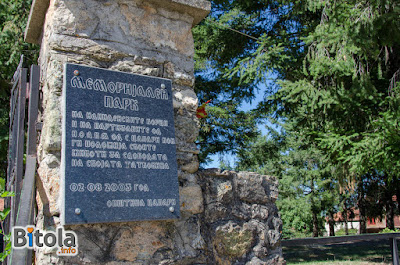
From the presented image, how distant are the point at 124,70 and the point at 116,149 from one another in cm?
61

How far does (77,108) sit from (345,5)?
18.9 feet

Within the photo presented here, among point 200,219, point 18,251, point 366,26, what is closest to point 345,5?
point 366,26

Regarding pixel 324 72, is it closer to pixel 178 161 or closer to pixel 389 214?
pixel 178 161

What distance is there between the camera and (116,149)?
7.55 feet

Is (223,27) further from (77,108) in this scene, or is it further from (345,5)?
(77,108)

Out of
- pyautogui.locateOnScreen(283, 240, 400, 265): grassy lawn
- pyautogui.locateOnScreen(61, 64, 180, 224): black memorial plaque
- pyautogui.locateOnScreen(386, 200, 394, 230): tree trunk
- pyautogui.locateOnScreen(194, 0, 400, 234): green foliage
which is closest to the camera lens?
pyautogui.locateOnScreen(61, 64, 180, 224): black memorial plaque

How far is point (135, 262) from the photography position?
2.28 metres

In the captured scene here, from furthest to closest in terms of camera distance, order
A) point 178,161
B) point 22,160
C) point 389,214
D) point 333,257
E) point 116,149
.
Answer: point 389,214, point 333,257, point 178,161, point 22,160, point 116,149

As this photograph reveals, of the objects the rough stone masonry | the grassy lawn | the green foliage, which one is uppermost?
the green foliage

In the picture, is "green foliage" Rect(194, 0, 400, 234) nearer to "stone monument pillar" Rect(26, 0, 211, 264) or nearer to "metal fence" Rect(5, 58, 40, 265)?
"stone monument pillar" Rect(26, 0, 211, 264)

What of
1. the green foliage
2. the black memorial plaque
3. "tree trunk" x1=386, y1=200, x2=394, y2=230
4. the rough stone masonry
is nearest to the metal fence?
the rough stone masonry

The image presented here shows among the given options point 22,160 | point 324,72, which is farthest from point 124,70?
point 324,72

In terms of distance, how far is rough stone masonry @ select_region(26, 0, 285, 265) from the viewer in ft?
7.32

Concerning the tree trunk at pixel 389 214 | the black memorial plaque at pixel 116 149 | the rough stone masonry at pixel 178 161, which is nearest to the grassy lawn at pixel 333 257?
the rough stone masonry at pixel 178 161
